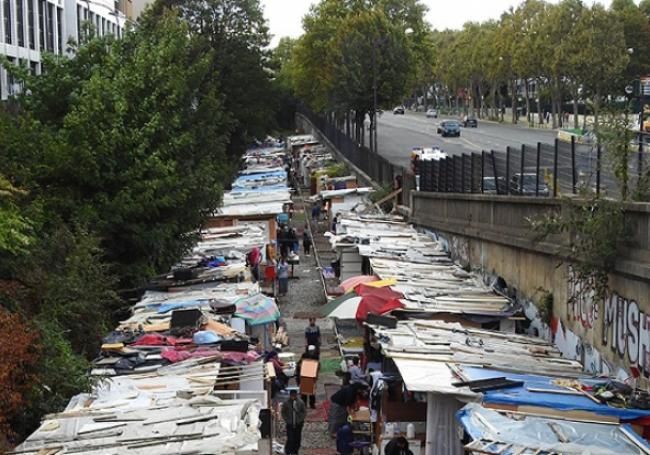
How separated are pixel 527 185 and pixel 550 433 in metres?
11.3

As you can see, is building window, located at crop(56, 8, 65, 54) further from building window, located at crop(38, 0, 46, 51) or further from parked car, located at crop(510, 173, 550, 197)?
parked car, located at crop(510, 173, 550, 197)

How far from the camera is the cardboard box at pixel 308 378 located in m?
21.2

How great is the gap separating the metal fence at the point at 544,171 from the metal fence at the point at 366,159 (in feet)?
51.5

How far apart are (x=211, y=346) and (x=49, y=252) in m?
4.50

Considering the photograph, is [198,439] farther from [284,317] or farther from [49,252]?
[284,317]

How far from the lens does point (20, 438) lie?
1327 cm

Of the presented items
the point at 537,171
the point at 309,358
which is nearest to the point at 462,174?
the point at 537,171

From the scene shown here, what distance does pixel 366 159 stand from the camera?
58.9 meters

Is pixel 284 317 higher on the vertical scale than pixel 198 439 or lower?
lower

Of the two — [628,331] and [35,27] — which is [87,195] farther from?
[35,27]

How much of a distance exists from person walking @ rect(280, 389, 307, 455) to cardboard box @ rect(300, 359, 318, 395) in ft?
10.1

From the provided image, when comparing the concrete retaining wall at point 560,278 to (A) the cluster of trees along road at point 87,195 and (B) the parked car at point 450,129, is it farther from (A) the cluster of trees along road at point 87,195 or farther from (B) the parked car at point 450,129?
(B) the parked car at point 450,129

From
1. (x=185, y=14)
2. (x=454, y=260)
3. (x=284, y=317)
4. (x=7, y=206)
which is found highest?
(x=185, y=14)

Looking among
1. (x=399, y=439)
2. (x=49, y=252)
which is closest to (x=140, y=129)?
(x=49, y=252)
